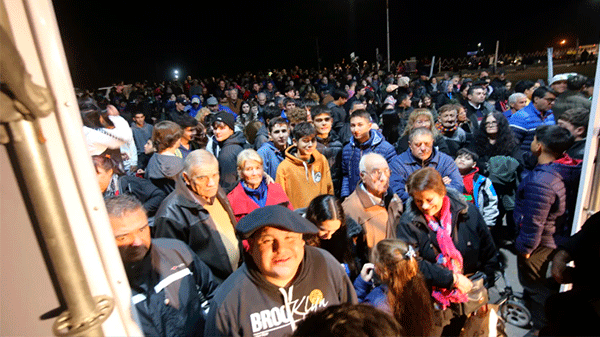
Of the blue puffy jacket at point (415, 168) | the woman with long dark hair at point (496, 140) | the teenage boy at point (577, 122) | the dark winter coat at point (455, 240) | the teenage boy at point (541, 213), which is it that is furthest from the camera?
the woman with long dark hair at point (496, 140)

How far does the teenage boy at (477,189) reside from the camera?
359cm

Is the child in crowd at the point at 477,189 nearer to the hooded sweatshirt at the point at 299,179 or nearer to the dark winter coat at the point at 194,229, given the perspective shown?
the hooded sweatshirt at the point at 299,179

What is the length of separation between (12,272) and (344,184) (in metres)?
3.70

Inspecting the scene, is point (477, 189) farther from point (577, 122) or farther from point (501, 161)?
point (577, 122)

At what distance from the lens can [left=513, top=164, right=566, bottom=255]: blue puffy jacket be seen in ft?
9.05

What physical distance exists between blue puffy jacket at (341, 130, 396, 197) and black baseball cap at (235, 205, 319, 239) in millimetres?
2522

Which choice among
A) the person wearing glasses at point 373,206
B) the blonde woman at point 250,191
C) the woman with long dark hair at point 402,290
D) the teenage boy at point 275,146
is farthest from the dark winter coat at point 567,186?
the teenage boy at point 275,146

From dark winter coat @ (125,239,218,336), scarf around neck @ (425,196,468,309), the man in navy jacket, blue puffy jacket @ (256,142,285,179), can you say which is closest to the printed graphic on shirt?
dark winter coat @ (125,239,218,336)

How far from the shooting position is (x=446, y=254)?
96.0 inches

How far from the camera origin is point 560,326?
1323 mm

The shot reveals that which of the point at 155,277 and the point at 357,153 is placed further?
the point at 357,153

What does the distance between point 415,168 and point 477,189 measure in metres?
0.72

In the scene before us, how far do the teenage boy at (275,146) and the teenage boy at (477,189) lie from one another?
201 centimetres

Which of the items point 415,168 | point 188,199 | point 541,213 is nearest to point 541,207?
point 541,213
